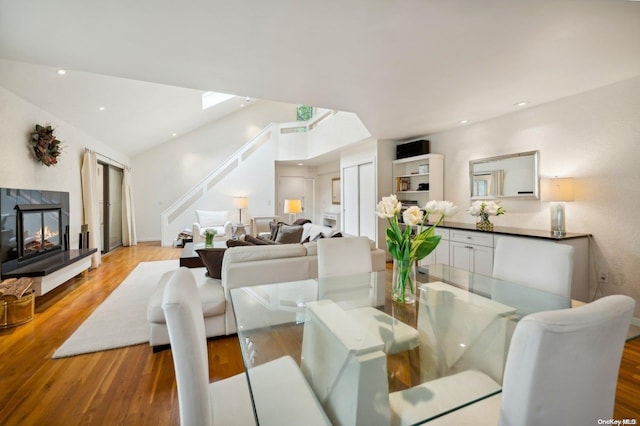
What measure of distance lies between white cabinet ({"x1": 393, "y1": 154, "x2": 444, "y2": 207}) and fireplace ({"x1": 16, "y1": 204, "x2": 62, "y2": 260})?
5.31 m

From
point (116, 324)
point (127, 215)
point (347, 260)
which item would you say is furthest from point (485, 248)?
point (127, 215)

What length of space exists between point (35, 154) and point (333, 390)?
4.46 m

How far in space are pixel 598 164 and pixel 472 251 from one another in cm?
151

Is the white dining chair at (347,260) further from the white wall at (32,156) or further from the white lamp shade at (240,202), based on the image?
the white lamp shade at (240,202)

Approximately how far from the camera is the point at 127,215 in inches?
272

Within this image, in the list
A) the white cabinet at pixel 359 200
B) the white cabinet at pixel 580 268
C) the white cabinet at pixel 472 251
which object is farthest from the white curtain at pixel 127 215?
the white cabinet at pixel 580 268

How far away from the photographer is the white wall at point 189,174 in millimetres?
7891

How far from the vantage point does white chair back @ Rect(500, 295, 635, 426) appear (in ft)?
2.28

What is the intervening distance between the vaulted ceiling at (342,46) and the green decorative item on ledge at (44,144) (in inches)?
17.4

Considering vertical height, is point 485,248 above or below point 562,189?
below

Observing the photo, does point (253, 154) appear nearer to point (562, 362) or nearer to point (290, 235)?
point (290, 235)

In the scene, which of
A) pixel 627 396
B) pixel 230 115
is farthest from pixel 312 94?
pixel 230 115

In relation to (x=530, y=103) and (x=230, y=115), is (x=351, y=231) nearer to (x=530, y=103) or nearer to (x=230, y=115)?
(x=530, y=103)

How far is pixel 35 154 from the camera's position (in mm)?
3396
